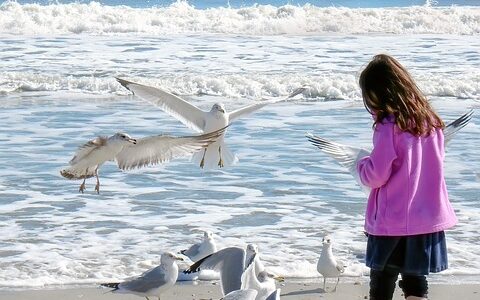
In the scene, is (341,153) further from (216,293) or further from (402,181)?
(216,293)

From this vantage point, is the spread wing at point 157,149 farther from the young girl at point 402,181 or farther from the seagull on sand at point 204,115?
the young girl at point 402,181

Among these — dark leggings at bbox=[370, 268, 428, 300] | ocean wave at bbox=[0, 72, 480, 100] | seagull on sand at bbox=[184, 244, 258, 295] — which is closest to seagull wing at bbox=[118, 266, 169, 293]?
seagull on sand at bbox=[184, 244, 258, 295]

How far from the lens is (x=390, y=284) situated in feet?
12.7

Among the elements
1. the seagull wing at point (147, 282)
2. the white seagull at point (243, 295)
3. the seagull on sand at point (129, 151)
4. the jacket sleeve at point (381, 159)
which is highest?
the jacket sleeve at point (381, 159)

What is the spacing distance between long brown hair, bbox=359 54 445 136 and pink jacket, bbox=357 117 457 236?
46mm

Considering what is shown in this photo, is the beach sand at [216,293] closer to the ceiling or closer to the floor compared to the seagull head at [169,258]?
closer to the floor

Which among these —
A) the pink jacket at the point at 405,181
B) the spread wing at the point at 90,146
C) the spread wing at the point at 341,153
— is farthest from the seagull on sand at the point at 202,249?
the pink jacket at the point at 405,181

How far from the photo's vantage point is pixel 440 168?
378cm

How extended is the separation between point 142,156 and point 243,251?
153cm

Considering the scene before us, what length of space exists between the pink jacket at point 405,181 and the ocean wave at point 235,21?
20.3 metres

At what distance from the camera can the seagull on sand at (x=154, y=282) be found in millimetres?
5016

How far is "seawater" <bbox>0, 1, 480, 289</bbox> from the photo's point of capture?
6.35 metres

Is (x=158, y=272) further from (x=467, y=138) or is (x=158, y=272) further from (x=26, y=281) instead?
(x=467, y=138)

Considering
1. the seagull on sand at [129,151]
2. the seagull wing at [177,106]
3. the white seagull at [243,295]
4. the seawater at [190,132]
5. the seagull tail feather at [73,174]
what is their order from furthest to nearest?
1. the seagull wing at [177,106]
2. the seawater at [190,132]
3. the seagull tail feather at [73,174]
4. the seagull on sand at [129,151]
5. the white seagull at [243,295]
